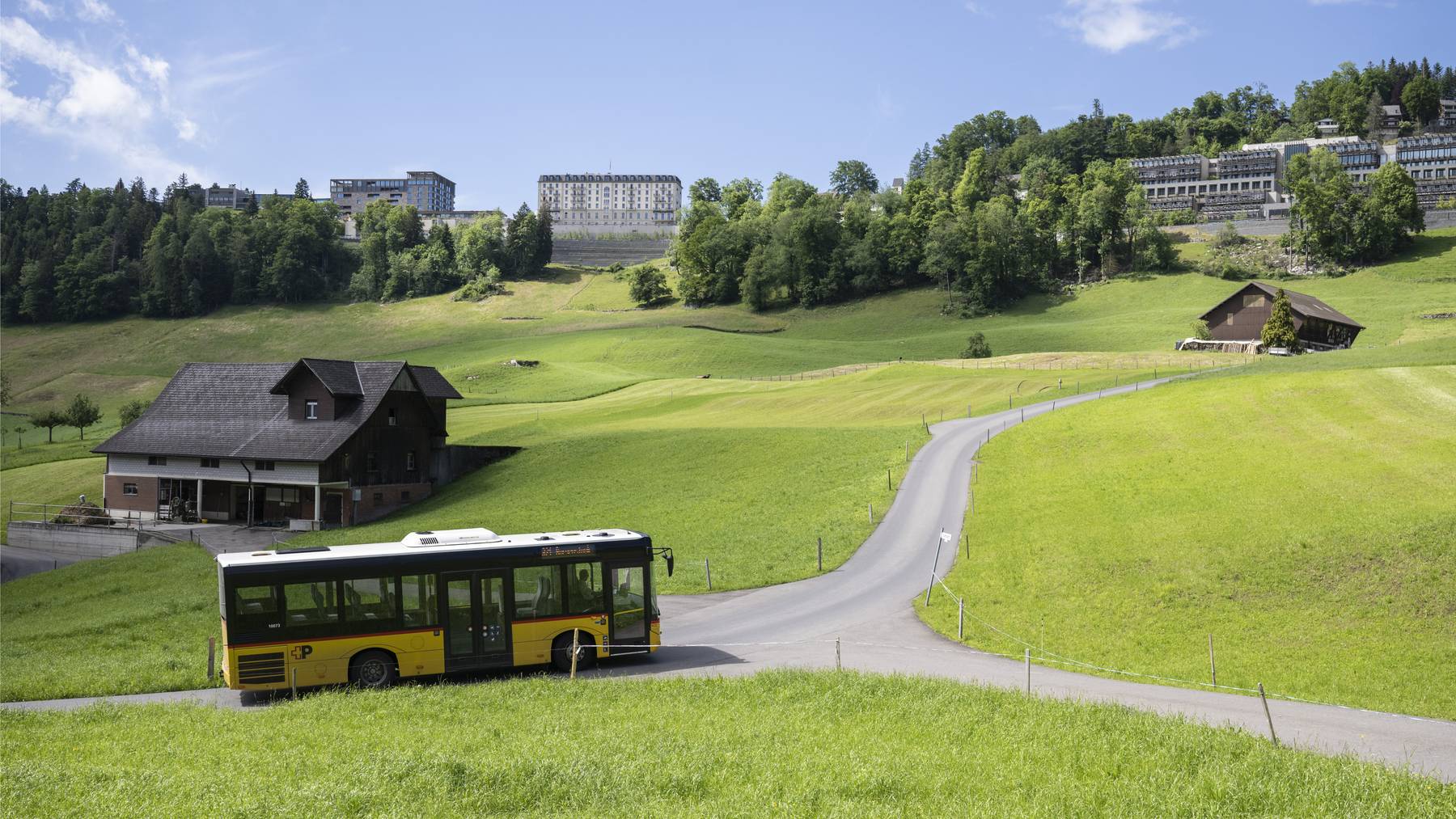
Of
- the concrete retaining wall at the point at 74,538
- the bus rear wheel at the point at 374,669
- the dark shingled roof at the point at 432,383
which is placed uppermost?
the dark shingled roof at the point at 432,383

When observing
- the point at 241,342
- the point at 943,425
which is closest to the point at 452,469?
the point at 943,425

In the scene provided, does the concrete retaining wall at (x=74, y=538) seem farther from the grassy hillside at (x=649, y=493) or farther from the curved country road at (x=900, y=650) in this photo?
the curved country road at (x=900, y=650)

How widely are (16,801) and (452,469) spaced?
172ft

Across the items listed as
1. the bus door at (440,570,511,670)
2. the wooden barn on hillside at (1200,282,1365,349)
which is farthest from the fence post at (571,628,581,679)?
the wooden barn on hillside at (1200,282,1365,349)

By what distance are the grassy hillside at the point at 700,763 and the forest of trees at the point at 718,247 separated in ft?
413

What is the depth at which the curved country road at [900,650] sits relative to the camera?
16.7 meters

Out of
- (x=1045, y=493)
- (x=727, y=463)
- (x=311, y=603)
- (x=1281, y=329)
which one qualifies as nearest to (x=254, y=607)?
(x=311, y=603)

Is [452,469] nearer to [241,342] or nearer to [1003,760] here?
[1003,760]

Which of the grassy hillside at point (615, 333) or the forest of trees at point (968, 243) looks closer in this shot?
the grassy hillside at point (615, 333)

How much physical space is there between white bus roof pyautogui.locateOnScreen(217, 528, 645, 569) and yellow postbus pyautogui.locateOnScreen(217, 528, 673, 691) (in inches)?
1.4

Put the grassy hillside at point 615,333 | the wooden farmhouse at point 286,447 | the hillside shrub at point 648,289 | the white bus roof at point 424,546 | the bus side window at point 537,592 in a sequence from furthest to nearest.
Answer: the hillside shrub at point 648,289
the grassy hillside at point 615,333
the wooden farmhouse at point 286,447
the bus side window at point 537,592
the white bus roof at point 424,546

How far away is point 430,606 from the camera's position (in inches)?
861

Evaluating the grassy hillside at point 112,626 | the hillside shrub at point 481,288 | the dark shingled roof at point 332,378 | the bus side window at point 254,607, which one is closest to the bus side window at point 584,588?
the bus side window at point 254,607

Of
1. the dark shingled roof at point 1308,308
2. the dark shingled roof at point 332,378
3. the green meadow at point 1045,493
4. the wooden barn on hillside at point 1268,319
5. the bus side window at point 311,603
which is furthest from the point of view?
the wooden barn on hillside at point 1268,319
